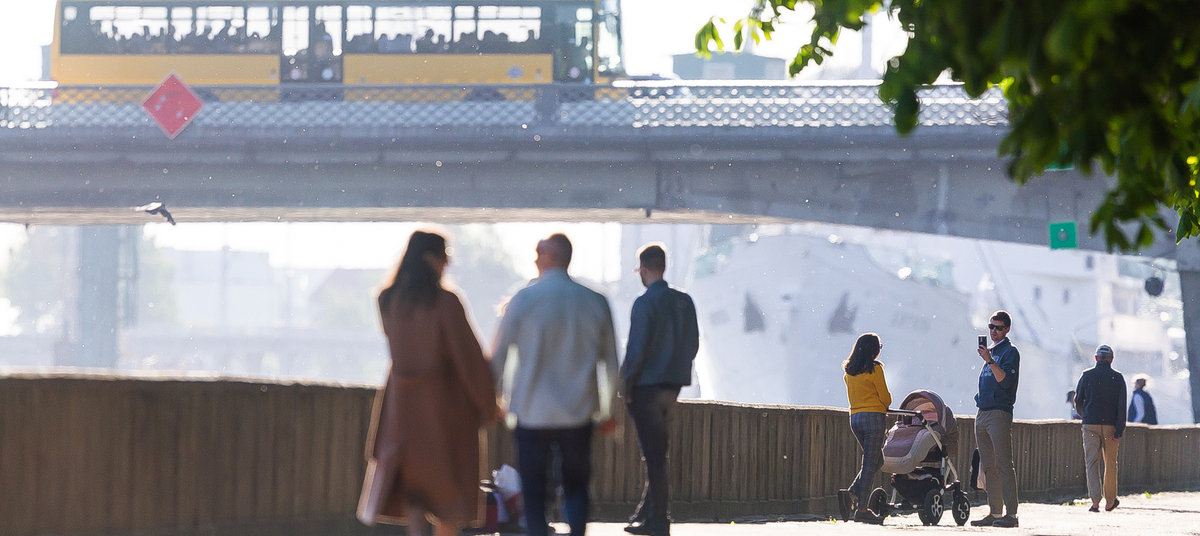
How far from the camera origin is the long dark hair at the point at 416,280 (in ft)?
19.4

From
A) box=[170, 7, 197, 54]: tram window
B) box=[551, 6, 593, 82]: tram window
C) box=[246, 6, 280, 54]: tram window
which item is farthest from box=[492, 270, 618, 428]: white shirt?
box=[170, 7, 197, 54]: tram window

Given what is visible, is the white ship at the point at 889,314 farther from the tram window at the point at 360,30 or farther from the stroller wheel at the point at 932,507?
the stroller wheel at the point at 932,507

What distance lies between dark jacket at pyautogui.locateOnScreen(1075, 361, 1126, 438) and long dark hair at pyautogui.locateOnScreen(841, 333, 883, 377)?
4.43 m

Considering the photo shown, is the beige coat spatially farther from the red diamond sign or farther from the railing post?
the red diamond sign

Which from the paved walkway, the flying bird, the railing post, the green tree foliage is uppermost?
the railing post

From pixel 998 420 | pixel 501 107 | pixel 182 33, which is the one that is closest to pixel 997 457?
pixel 998 420

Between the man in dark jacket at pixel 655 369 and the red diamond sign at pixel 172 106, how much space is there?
2405 cm

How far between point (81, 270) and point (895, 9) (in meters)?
76.6

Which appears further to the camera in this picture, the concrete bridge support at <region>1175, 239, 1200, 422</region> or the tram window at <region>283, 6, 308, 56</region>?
the tram window at <region>283, 6, 308, 56</region>

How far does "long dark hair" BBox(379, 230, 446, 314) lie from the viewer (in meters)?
5.91

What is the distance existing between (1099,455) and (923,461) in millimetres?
4447

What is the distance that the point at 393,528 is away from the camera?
8.82 m

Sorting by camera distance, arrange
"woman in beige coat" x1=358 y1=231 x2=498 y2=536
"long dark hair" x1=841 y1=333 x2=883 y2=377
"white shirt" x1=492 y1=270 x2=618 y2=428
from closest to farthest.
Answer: "woman in beige coat" x1=358 y1=231 x2=498 y2=536 < "white shirt" x1=492 y1=270 x2=618 y2=428 < "long dark hair" x1=841 y1=333 x2=883 y2=377

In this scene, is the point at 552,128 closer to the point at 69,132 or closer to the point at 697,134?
the point at 697,134
